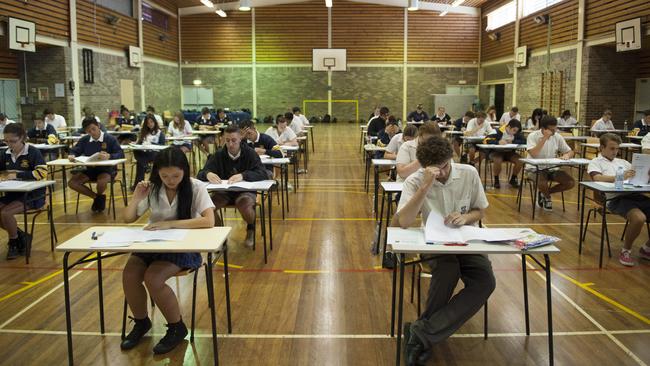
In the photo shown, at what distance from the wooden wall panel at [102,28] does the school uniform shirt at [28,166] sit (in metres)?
12.6

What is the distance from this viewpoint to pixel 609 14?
49.5 feet

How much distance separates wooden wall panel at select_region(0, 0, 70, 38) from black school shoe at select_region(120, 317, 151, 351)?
1278 cm

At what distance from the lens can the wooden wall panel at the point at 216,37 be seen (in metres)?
27.1

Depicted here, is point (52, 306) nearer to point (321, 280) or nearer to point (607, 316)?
point (321, 280)

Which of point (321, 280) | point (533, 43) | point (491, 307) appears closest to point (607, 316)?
point (491, 307)

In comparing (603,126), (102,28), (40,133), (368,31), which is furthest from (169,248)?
(368,31)

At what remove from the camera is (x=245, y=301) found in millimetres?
4504

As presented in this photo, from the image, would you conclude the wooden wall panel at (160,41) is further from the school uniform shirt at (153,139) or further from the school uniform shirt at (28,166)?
the school uniform shirt at (28,166)

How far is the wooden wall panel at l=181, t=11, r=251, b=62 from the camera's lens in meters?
27.1

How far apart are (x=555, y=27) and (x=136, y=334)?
18.4m

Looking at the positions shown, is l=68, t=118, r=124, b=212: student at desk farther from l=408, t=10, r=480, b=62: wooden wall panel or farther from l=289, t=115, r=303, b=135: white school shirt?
l=408, t=10, r=480, b=62: wooden wall panel

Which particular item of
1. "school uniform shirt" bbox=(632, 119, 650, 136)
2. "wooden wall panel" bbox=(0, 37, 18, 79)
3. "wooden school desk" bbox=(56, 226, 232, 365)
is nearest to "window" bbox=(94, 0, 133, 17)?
"wooden wall panel" bbox=(0, 37, 18, 79)

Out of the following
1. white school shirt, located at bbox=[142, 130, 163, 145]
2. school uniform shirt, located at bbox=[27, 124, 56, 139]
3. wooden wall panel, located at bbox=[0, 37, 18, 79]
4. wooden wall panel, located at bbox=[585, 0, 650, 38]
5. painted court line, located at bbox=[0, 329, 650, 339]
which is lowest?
painted court line, located at bbox=[0, 329, 650, 339]

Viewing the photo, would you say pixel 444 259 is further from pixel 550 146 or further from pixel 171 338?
pixel 550 146
